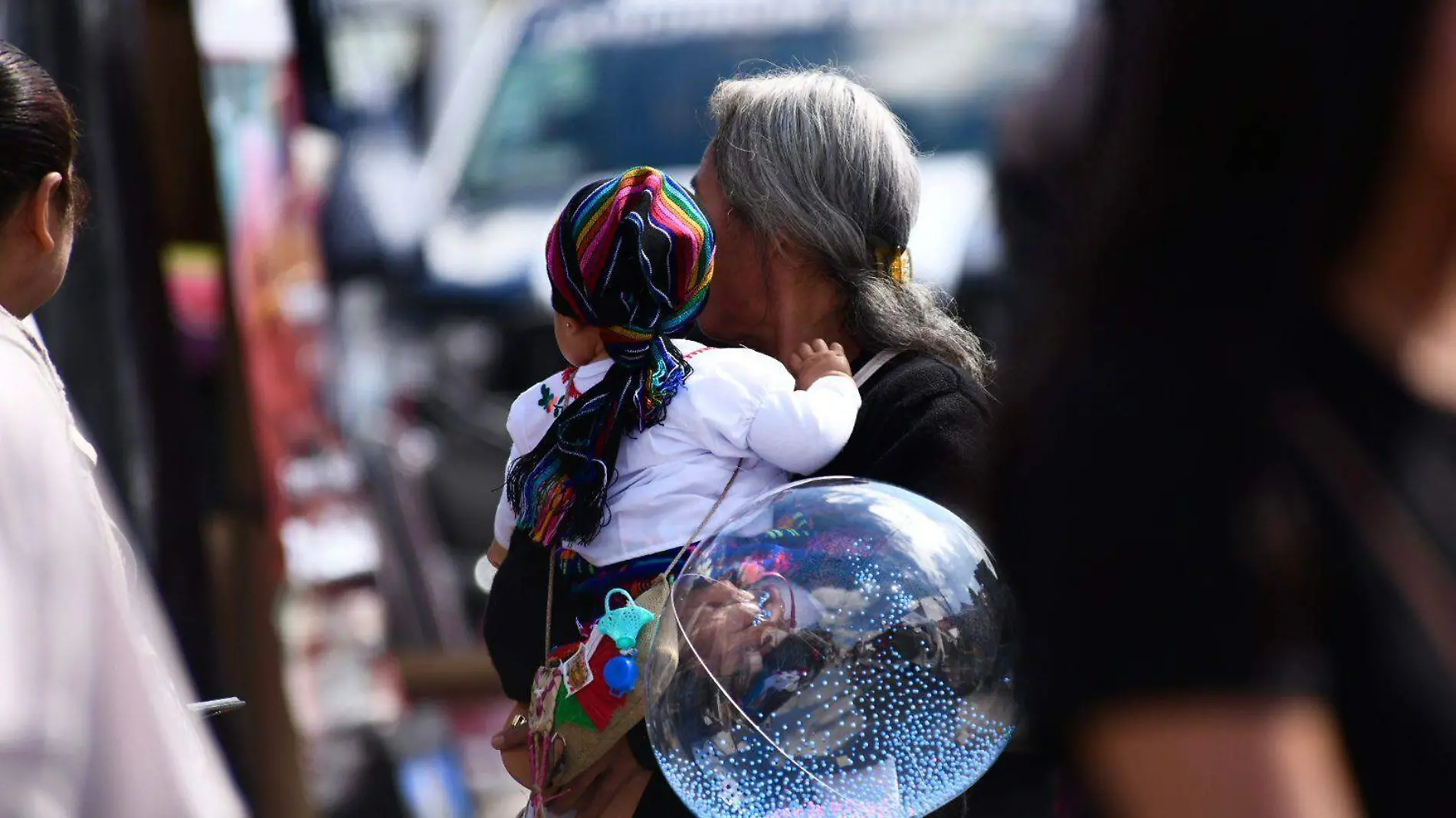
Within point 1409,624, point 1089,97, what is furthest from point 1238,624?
point 1089,97

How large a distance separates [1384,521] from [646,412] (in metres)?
1.25

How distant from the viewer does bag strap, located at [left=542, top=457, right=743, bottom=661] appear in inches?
83.9

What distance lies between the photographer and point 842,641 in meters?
1.89

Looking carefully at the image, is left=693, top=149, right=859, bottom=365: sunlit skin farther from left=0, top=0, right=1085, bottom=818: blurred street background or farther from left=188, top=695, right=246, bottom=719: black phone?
left=0, top=0, right=1085, bottom=818: blurred street background

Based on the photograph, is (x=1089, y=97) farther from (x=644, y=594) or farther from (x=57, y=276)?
(x=57, y=276)

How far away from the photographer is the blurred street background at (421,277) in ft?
17.7

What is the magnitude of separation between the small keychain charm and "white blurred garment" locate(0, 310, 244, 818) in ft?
2.31

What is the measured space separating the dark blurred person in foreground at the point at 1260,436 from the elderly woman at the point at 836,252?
3.77ft

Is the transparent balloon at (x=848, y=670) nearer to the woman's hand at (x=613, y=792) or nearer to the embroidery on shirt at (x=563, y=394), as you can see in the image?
the woman's hand at (x=613, y=792)

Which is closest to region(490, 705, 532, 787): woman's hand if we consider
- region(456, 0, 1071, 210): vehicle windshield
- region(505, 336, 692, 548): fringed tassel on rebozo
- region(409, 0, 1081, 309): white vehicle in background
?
region(505, 336, 692, 548): fringed tassel on rebozo

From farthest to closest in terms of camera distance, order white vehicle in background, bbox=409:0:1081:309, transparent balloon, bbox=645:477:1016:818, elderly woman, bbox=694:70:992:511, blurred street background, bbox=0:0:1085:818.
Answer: white vehicle in background, bbox=409:0:1081:309
blurred street background, bbox=0:0:1085:818
elderly woman, bbox=694:70:992:511
transparent balloon, bbox=645:477:1016:818

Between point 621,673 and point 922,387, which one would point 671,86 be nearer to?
point 922,387

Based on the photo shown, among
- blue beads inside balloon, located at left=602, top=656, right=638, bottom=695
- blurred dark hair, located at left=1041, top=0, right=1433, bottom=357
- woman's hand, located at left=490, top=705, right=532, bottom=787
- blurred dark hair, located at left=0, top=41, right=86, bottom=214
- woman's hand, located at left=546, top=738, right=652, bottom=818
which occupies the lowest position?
woman's hand, located at left=490, top=705, right=532, bottom=787

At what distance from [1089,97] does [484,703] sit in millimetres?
4853
